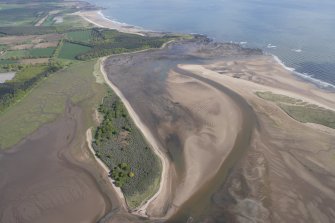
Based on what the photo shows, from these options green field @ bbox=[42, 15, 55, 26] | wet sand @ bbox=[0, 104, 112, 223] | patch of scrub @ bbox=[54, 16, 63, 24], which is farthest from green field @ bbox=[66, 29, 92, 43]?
wet sand @ bbox=[0, 104, 112, 223]

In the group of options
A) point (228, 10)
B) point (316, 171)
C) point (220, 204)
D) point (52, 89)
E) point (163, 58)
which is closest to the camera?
point (220, 204)

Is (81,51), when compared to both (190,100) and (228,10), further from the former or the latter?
(228,10)

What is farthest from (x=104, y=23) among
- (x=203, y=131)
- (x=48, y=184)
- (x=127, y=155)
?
(x=48, y=184)

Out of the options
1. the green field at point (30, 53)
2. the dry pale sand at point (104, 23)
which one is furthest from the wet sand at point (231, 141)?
the dry pale sand at point (104, 23)

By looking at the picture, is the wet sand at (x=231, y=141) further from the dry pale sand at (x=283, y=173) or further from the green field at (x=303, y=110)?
the green field at (x=303, y=110)

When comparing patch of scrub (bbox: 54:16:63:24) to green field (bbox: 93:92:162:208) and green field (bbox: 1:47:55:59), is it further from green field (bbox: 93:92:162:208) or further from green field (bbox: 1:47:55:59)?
green field (bbox: 93:92:162:208)

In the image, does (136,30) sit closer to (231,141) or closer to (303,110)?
(303,110)

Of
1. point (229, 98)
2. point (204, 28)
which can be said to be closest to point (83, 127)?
point (229, 98)
